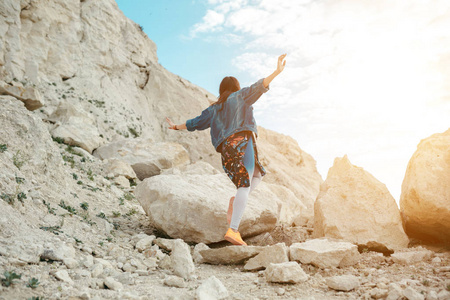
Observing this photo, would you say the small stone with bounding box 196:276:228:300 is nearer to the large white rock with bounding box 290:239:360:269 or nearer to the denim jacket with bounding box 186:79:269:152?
the large white rock with bounding box 290:239:360:269

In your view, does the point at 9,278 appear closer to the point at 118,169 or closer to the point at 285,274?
the point at 285,274

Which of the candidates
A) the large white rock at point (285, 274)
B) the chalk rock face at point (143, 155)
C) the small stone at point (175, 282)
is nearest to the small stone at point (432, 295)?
the large white rock at point (285, 274)

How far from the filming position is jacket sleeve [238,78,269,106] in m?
4.32

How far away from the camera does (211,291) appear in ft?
9.95

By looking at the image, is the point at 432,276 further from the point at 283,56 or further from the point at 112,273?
the point at 112,273

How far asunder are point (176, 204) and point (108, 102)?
17.2m

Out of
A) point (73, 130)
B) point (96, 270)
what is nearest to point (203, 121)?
point (96, 270)

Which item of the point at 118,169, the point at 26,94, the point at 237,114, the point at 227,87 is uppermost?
the point at 26,94

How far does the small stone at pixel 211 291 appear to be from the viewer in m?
2.90

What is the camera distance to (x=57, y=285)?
2.70 m

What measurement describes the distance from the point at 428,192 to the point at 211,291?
383 cm

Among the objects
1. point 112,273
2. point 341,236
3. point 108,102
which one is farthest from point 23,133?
point 108,102

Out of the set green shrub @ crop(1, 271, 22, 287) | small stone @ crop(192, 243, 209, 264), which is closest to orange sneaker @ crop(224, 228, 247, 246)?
small stone @ crop(192, 243, 209, 264)

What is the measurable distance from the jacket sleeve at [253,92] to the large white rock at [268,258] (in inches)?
76.8
